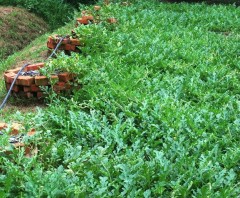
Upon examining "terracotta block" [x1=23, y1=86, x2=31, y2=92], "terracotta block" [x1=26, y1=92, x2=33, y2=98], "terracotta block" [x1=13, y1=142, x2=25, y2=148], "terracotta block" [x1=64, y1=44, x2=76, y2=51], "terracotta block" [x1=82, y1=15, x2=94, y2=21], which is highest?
"terracotta block" [x1=82, y1=15, x2=94, y2=21]

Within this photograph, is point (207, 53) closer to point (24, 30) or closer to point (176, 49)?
point (176, 49)

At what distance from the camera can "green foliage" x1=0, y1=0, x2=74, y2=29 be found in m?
12.8

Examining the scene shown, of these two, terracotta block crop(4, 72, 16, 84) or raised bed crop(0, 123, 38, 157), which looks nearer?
raised bed crop(0, 123, 38, 157)

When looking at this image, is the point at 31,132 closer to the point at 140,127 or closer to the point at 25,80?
the point at 140,127

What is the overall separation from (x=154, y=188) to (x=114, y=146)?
66 centimetres

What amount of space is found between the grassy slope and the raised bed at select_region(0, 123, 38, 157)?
6 centimetres

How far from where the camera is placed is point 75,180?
8.89 feet

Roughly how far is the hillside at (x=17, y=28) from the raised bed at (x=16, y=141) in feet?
21.7

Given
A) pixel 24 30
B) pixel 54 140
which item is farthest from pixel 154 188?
pixel 24 30

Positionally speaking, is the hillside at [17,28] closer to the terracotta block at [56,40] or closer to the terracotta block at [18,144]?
the terracotta block at [56,40]

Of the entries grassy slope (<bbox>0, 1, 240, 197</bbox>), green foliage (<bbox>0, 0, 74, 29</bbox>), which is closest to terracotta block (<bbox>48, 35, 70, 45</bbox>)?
grassy slope (<bbox>0, 1, 240, 197</bbox>)

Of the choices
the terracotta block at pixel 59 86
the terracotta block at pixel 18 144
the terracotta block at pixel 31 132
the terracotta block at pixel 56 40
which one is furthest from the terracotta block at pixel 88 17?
the terracotta block at pixel 18 144

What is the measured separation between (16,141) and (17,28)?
27.8 ft

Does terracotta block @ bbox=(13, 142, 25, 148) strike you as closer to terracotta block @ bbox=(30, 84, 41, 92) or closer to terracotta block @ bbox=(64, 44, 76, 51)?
terracotta block @ bbox=(30, 84, 41, 92)
